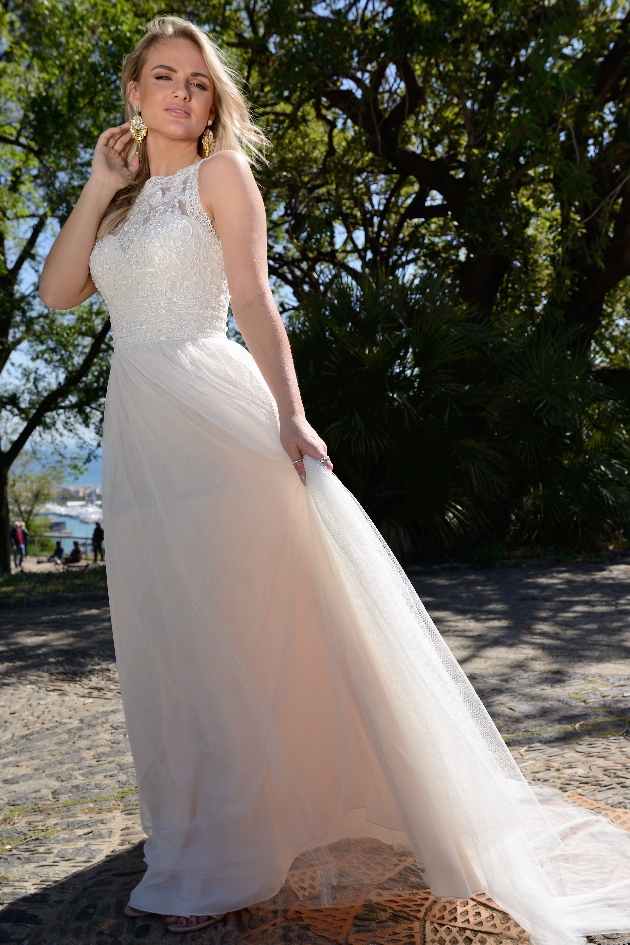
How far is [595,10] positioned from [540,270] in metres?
3.30

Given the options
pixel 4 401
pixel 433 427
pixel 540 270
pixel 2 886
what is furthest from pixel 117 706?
pixel 4 401

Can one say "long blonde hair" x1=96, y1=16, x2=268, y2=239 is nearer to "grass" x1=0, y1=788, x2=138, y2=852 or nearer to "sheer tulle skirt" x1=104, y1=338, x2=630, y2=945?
"sheer tulle skirt" x1=104, y1=338, x2=630, y2=945

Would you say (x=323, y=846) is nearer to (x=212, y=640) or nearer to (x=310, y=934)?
(x=310, y=934)

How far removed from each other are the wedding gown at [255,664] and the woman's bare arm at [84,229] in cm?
9

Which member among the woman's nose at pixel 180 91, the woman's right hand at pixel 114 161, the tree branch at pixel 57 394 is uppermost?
the tree branch at pixel 57 394

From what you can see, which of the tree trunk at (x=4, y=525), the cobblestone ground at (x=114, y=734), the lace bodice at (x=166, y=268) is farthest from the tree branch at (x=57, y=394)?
the lace bodice at (x=166, y=268)

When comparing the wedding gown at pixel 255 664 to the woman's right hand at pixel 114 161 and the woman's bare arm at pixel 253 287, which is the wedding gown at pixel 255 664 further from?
the woman's right hand at pixel 114 161

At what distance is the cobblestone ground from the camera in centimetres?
231

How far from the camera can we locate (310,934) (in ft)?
6.89

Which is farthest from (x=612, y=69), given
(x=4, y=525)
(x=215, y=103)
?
(x=4, y=525)

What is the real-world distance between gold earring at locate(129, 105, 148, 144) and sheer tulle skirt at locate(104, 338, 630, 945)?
679 mm

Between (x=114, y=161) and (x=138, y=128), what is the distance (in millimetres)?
121

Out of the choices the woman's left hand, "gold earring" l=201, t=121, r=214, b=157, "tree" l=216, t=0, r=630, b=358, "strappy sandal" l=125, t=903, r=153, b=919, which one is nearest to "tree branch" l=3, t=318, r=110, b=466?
"tree" l=216, t=0, r=630, b=358

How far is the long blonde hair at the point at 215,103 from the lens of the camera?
8.26 feet
